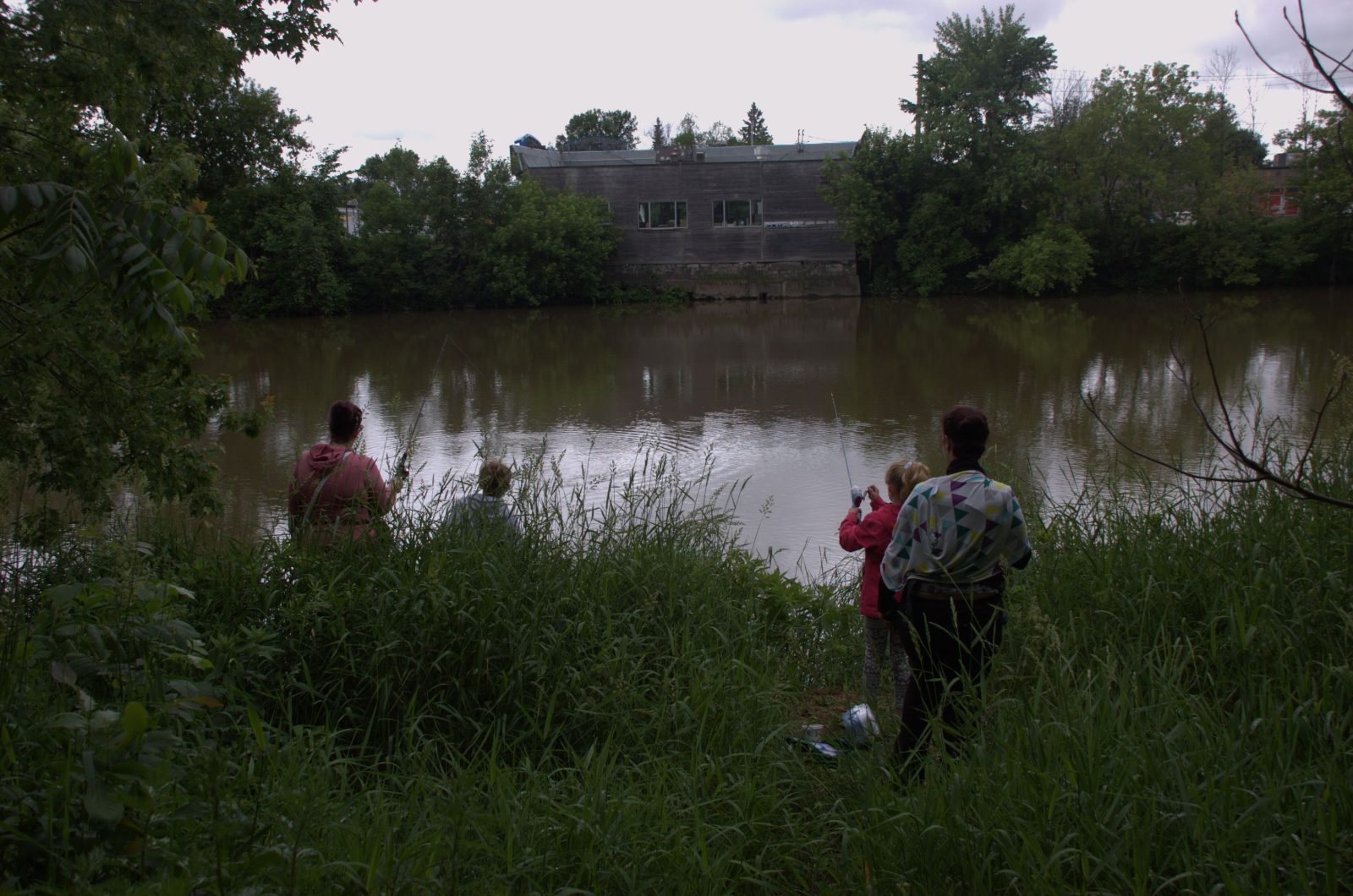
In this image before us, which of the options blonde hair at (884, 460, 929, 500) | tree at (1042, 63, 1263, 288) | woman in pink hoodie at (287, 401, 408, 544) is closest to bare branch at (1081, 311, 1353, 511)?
blonde hair at (884, 460, 929, 500)

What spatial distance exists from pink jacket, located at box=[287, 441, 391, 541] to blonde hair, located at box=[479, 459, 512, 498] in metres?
0.49

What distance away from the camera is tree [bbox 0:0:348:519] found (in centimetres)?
405

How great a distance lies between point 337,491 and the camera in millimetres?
5035

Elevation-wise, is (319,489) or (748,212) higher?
(748,212)

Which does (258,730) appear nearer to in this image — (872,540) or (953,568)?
(953,568)

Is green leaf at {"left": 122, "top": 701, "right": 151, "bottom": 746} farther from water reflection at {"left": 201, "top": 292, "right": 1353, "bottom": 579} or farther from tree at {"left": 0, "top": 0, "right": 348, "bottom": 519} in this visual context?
water reflection at {"left": 201, "top": 292, "right": 1353, "bottom": 579}

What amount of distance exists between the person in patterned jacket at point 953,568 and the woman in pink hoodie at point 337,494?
2.43 m

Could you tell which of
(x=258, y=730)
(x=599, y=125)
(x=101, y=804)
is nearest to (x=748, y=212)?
(x=258, y=730)

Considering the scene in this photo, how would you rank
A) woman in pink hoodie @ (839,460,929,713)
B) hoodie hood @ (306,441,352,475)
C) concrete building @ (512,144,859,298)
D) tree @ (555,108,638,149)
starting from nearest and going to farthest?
woman in pink hoodie @ (839,460,929,713) < hoodie hood @ (306,441,352,475) < concrete building @ (512,144,859,298) < tree @ (555,108,638,149)

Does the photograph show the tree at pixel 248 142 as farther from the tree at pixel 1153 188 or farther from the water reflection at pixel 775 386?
the tree at pixel 1153 188

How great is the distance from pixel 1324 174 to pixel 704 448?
3433cm

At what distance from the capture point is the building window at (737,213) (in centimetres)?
4144

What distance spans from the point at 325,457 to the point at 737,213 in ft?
124

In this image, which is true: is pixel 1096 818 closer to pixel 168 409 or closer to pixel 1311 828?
pixel 1311 828
